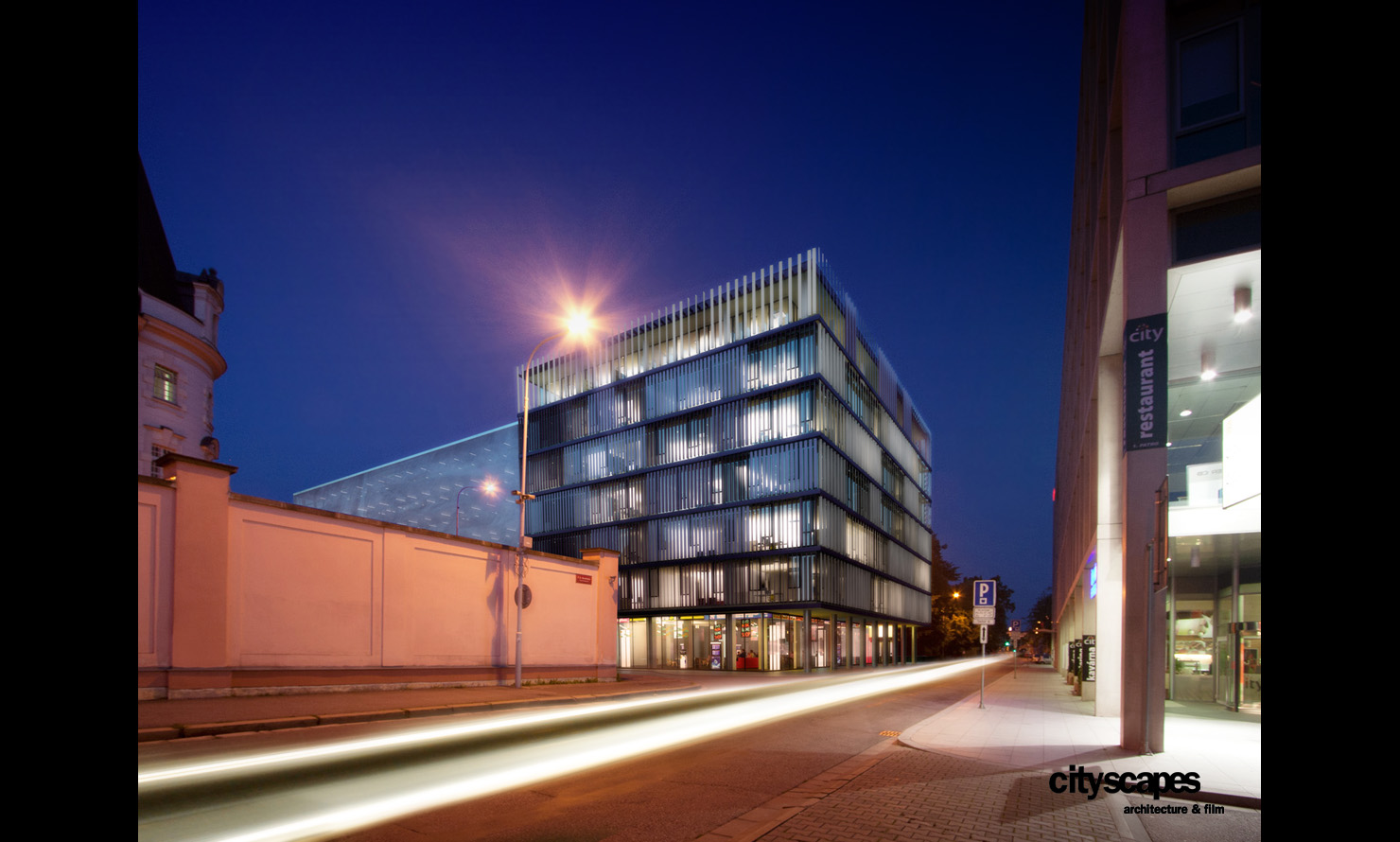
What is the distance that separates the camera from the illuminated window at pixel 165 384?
117 ft

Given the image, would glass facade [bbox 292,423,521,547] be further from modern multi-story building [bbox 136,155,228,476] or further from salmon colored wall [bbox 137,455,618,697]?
salmon colored wall [bbox 137,455,618,697]

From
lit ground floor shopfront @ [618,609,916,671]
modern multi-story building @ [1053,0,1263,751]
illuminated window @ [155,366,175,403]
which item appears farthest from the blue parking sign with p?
illuminated window @ [155,366,175,403]

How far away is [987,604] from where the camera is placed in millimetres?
18656

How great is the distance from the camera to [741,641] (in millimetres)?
47281

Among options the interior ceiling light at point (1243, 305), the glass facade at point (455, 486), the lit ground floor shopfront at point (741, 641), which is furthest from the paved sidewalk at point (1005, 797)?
the glass facade at point (455, 486)

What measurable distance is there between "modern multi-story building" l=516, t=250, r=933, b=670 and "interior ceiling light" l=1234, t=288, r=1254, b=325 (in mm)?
32577

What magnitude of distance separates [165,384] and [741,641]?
32787 millimetres

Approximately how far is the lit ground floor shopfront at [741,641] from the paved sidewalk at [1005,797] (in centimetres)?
3378

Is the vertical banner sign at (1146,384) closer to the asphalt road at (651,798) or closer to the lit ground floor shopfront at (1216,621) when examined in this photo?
the asphalt road at (651,798)

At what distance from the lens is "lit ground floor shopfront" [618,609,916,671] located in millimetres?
46906
